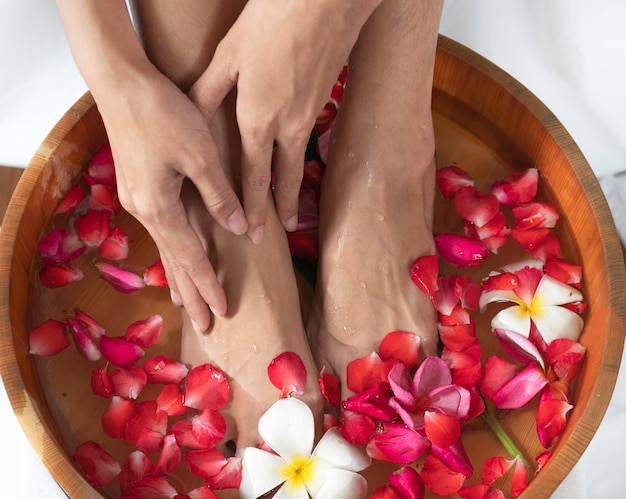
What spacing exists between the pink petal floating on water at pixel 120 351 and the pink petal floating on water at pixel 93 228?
153 mm

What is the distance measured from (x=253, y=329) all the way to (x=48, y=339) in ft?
0.86

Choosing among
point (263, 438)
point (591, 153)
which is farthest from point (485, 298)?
point (591, 153)

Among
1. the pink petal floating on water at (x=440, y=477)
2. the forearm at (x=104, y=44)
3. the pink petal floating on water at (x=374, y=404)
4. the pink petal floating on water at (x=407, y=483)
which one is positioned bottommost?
the pink petal floating on water at (x=407, y=483)

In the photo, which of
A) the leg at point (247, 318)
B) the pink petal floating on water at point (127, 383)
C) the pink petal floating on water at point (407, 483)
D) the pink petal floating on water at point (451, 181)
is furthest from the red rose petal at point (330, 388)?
the pink petal floating on water at point (451, 181)

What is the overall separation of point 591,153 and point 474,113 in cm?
29

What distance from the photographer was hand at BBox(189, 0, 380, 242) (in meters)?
0.73

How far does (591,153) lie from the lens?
136 cm

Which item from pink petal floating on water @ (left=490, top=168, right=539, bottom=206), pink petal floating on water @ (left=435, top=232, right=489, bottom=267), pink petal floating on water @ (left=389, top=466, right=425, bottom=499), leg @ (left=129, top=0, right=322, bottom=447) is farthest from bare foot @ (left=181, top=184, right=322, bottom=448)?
pink petal floating on water @ (left=490, top=168, right=539, bottom=206)

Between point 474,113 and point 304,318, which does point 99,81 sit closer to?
point 304,318

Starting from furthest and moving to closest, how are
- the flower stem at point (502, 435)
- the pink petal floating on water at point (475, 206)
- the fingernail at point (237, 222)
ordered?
the pink petal floating on water at point (475, 206) < the flower stem at point (502, 435) < the fingernail at point (237, 222)

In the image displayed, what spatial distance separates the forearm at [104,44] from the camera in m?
0.75

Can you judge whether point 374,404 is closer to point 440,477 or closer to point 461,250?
point 440,477

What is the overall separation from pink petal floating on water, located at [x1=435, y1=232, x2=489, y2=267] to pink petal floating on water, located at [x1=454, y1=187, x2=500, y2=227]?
0.04 metres

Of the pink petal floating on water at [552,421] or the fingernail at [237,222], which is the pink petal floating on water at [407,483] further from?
the fingernail at [237,222]
